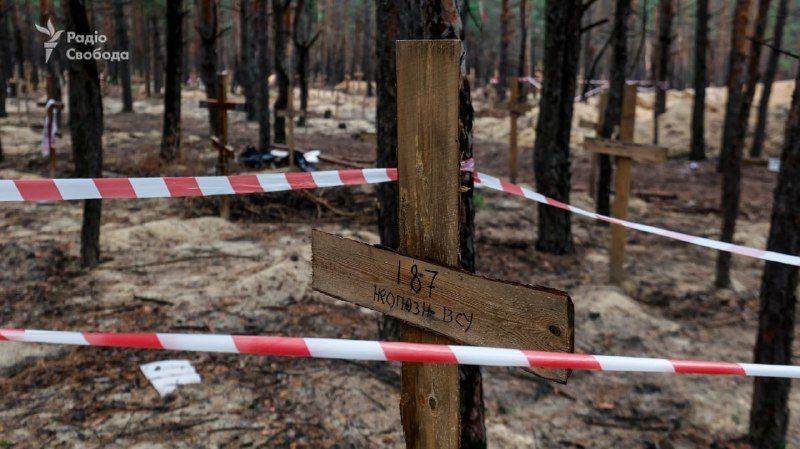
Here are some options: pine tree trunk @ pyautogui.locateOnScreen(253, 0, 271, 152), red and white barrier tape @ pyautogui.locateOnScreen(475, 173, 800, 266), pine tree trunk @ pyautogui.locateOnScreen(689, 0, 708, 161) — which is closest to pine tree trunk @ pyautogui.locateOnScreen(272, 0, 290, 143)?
pine tree trunk @ pyautogui.locateOnScreen(253, 0, 271, 152)

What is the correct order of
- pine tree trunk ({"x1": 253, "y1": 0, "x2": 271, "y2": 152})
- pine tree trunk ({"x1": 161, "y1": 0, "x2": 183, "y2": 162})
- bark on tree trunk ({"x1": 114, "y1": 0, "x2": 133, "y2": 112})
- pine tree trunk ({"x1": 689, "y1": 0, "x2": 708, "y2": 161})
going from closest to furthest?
pine tree trunk ({"x1": 161, "y1": 0, "x2": 183, "y2": 162}) < pine tree trunk ({"x1": 253, "y1": 0, "x2": 271, "y2": 152}) < pine tree trunk ({"x1": 689, "y1": 0, "x2": 708, "y2": 161}) < bark on tree trunk ({"x1": 114, "y1": 0, "x2": 133, "y2": 112})

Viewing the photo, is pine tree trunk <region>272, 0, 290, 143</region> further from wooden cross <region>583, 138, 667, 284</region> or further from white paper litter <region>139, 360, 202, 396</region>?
white paper litter <region>139, 360, 202, 396</region>

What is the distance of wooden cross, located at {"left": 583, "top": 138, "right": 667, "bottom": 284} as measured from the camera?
6.57 m

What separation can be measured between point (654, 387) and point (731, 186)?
3.47 meters

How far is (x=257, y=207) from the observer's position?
918cm

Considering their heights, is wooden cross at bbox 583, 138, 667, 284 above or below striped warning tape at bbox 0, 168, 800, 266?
below

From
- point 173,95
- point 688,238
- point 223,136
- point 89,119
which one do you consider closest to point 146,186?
point 688,238

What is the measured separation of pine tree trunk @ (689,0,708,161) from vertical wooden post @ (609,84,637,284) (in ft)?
33.2

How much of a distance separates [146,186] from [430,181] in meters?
1.24

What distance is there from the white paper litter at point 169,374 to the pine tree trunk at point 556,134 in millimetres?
4982

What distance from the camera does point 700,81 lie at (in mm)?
15789

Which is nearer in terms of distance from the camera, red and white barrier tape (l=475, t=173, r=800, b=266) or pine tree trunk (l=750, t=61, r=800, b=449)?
red and white barrier tape (l=475, t=173, r=800, b=266)

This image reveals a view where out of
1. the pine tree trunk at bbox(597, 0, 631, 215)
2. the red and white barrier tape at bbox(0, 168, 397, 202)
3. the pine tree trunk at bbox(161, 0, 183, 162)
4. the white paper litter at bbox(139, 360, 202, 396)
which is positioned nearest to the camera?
the red and white barrier tape at bbox(0, 168, 397, 202)

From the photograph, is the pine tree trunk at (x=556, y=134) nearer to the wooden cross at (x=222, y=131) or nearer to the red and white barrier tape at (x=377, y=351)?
the wooden cross at (x=222, y=131)
